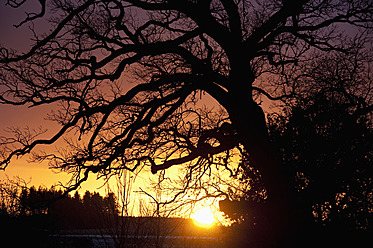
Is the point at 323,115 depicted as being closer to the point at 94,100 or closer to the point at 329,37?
the point at 329,37

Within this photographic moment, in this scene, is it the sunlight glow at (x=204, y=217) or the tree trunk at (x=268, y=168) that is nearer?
the tree trunk at (x=268, y=168)

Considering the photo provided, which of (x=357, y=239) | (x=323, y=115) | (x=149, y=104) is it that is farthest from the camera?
(x=323, y=115)

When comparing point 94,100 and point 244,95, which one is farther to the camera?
point 94,100

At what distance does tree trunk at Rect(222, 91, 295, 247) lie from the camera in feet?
28.8

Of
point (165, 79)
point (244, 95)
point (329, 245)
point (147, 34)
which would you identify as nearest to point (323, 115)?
point (244, 95)

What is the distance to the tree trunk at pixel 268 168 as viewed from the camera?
8781 millimetres

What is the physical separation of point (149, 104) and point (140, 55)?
4.43 feet

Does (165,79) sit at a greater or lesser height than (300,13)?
lesser

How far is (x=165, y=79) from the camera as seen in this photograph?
9.58 m

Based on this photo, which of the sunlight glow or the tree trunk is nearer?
the tree trunk

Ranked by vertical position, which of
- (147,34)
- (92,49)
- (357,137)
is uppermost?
(147,34)

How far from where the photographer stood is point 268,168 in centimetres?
912

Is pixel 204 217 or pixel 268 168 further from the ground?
pixel 268 168

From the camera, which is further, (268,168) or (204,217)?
(204,217)
